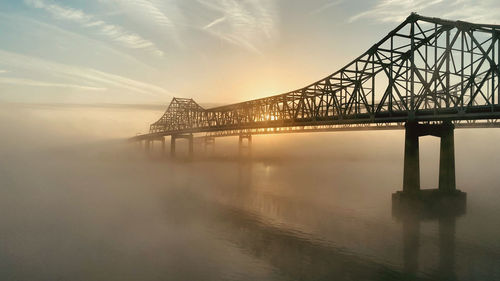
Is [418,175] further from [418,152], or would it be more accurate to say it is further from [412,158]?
[418,152]

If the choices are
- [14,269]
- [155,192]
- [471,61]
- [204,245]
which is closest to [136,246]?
[204,245]

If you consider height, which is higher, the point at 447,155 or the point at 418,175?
the point at 447,155

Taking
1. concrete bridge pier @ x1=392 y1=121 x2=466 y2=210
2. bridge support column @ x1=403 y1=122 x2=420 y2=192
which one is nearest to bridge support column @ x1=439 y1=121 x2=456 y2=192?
concrete bridge pier @ x1=392 y1=121 x2=466 y2=210

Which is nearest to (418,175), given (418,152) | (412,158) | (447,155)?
(412,158)

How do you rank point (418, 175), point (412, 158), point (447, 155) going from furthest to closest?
point (447, 155) < point (418, 175) < point (412, 158)

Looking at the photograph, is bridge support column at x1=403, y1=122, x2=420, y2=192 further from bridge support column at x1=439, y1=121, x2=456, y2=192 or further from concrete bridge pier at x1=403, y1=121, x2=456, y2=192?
bridge support column at x1=439, y1=121, x2=456, y2=192

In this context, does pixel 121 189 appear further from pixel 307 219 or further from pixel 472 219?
pixel 472 219

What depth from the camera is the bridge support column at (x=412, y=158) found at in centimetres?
4309

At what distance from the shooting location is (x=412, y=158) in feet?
141

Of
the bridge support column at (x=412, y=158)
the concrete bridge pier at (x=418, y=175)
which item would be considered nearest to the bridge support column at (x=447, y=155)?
the concrete bridge pier at (x=418, y=175)

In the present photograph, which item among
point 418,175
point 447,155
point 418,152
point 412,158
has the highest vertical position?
point 418,152

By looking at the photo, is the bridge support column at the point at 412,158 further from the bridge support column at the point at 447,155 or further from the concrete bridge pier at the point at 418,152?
the bridge support column at the point at 447,155

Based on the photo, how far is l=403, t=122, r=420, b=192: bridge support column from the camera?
4309 cm

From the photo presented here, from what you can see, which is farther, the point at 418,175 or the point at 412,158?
the point at 418,175
